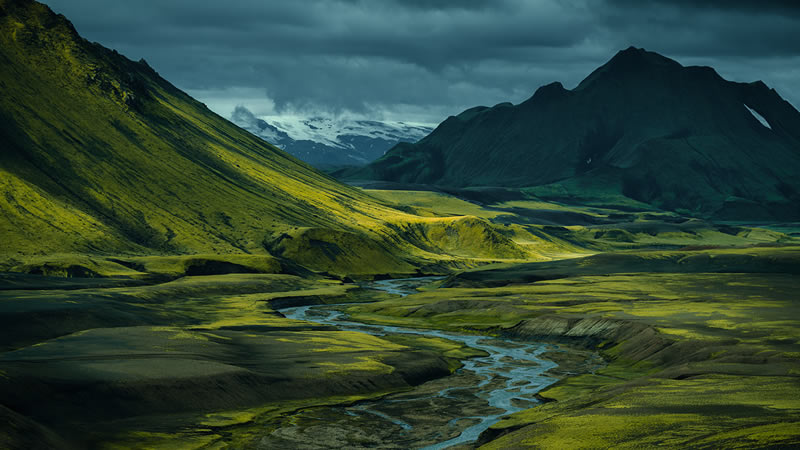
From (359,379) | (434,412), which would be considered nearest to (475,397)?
(434,412)

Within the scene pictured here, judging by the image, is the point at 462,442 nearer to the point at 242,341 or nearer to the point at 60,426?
the point at 60,426

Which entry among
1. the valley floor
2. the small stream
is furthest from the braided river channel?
the valley floor

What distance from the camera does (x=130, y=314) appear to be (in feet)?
492

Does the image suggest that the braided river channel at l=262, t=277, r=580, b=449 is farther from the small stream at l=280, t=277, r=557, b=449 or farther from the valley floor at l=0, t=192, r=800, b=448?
the valley floor at l=0, t=192, r=800, b=448

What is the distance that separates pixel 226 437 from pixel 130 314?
78405 millimetres

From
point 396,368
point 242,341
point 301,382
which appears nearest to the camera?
point 301,382

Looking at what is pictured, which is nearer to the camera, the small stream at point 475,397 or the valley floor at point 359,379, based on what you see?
the valley floor at point 359,379

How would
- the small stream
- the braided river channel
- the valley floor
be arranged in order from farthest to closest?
the small stream → the braided river channel → the valley floor

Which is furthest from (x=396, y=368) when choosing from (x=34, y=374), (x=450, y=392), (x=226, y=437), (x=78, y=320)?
(x=78, y=320)

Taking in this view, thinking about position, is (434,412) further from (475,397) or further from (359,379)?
(359,379)

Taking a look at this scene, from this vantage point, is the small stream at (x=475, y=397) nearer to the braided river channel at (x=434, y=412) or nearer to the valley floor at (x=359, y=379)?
the braided river channel at (x=434, y=412)

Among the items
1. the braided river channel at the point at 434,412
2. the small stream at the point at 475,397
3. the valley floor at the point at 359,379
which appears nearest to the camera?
the valley floor at the point at 359,379

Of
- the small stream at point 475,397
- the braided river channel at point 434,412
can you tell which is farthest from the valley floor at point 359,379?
the small stream at point 475,397

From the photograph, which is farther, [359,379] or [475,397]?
[359,379]
